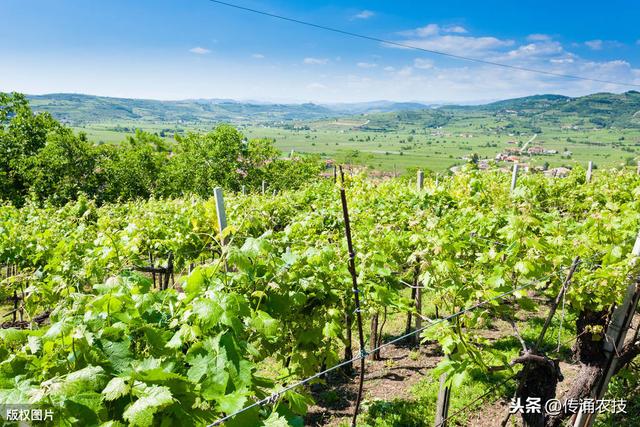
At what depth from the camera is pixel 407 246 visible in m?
4.80

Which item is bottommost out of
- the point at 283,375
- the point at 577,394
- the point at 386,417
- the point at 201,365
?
the point at 386,417

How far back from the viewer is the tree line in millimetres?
22297

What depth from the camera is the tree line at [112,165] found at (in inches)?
878

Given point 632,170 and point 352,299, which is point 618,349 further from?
point 632,170

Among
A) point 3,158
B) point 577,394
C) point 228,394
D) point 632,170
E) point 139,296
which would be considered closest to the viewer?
point 228,394

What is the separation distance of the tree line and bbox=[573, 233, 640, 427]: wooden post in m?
15.2

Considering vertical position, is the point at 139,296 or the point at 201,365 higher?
the point at 139,296

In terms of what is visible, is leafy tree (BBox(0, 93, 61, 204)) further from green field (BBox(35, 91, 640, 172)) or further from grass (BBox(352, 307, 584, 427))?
green field (BBox(35, 91, 640, 172))

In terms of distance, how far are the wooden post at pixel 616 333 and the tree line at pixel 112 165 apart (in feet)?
49.7

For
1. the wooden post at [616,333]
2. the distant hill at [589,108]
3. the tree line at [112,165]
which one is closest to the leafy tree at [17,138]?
the tree line at [112,165]

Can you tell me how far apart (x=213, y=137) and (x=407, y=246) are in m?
29.5

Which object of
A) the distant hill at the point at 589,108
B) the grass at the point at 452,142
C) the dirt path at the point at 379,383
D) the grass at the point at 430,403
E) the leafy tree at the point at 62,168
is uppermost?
the distant hill at the point at 589,108

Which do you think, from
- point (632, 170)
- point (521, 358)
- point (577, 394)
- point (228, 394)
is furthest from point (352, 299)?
point (632, 170)

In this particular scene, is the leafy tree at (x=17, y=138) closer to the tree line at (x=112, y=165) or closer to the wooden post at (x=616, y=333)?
the tree line at (x=112, y=165)
